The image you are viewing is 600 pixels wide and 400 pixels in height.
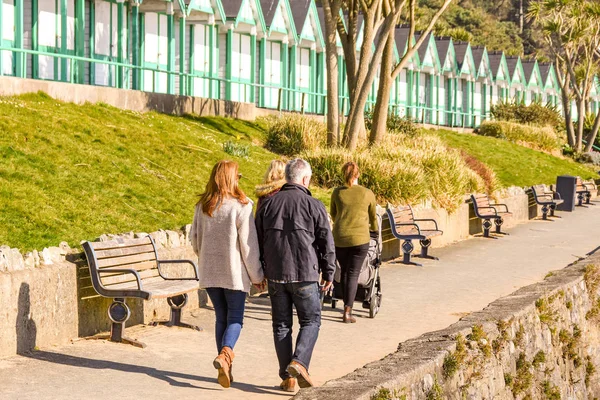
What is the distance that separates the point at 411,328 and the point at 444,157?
11.8m

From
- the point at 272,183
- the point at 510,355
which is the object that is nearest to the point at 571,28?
the point at 510,355

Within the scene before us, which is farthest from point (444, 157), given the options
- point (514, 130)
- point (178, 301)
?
point (514, 130)

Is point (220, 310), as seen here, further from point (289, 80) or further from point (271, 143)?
point (289, 80)

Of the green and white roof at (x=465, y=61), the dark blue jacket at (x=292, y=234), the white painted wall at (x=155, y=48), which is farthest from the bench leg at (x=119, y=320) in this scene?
the green and white roof at (x=465, y=61)

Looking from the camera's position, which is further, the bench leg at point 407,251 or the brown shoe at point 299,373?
the bench leg at point 407,251

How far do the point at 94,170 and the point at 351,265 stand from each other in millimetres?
5148

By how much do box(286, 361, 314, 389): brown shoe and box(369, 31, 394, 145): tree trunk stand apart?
17.6m

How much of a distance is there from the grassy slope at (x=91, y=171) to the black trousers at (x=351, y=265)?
2743 millimetres

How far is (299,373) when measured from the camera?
7.69 m

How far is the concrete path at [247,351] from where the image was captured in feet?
25.5

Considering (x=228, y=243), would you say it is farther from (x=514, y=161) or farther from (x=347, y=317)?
(x=514, y=161)

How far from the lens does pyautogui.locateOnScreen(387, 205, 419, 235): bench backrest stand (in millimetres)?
16500

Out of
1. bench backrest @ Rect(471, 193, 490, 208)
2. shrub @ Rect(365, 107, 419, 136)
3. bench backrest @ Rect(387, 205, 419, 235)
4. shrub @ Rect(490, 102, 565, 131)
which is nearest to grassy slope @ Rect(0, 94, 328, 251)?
bench backrest @ Rect(387, 205, 419, 235)

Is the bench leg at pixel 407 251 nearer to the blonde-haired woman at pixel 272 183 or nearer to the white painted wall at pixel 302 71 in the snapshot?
the blonde-haired woman at pixel 272 183
